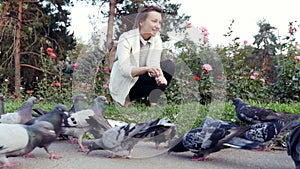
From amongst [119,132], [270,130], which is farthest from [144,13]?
[270,130]

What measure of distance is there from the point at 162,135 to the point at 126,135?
0.18m

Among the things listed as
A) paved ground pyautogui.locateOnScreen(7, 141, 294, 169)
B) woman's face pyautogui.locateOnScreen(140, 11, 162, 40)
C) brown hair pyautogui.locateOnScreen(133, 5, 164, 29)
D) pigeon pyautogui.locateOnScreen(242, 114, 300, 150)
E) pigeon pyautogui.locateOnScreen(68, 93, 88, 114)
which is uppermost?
brown hair pyautogui.locateOnScreen(133, 5, 164, 29)

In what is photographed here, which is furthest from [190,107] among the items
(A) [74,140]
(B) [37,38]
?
(B) [37,38]

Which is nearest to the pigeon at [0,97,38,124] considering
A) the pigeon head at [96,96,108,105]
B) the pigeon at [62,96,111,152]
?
the pigeon at [62,96,111,152]

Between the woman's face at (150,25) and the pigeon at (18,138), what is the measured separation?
28.2 inches

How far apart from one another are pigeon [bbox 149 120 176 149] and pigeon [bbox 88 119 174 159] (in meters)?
0.03

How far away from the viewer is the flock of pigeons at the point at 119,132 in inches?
65.4

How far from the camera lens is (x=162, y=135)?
1.70m

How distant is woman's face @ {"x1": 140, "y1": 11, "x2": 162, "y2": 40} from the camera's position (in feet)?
5.49

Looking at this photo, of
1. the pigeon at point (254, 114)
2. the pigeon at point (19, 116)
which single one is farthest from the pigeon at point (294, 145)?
the pigeon at point (19, 116)

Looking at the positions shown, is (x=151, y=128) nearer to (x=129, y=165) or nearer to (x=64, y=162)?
(x=129, y=165)

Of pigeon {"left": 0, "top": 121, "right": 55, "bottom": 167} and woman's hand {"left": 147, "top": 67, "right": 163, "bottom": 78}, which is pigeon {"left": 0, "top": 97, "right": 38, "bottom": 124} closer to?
pigeon {"left": 0, "top": 121, "right": 55, "bottom": 167}

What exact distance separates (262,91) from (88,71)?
3528 millimetres

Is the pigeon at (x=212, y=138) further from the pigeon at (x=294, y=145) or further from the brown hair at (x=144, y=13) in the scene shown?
the brown hair at (x=144, y=13)
